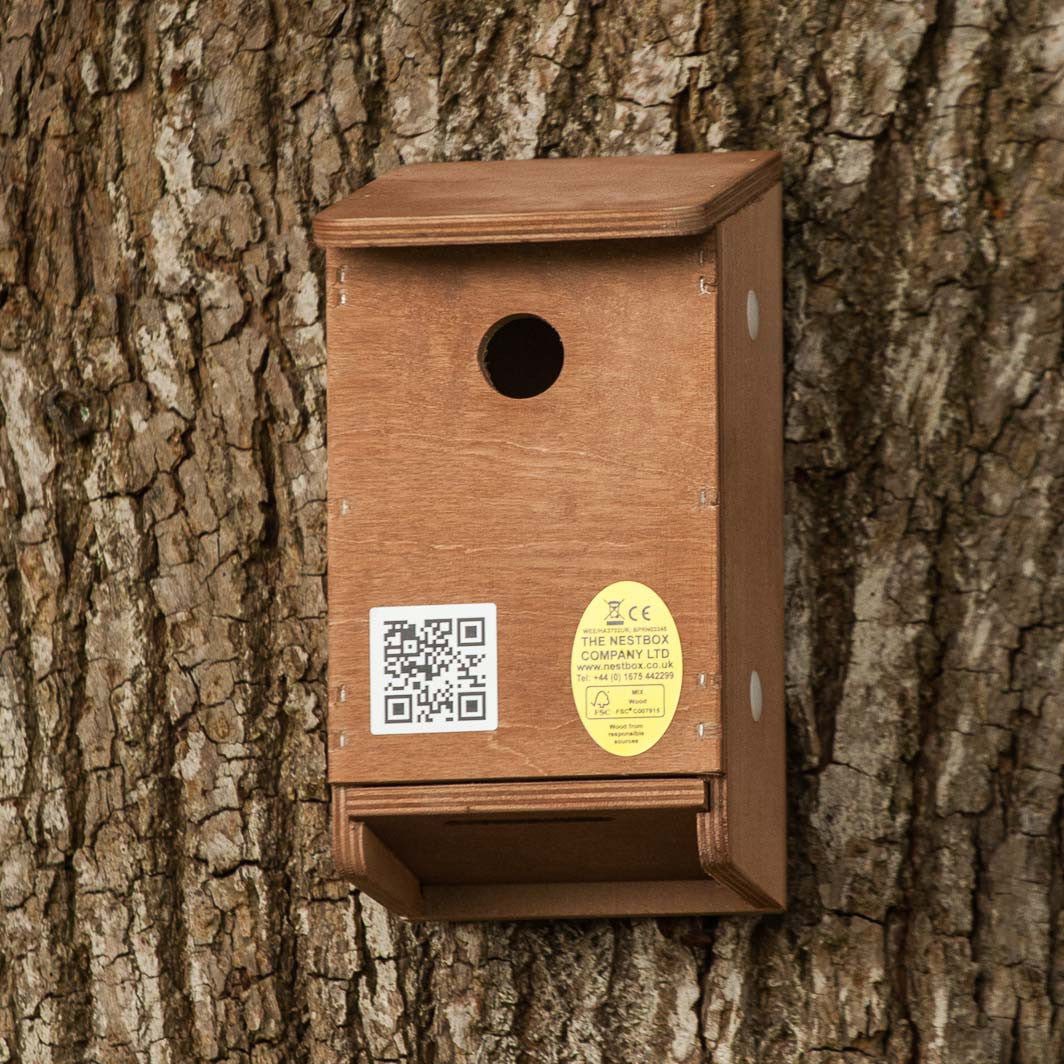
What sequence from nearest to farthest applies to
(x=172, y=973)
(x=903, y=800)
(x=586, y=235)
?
(x=586, y=235), (x=903, y=800), (x=172, y=973)

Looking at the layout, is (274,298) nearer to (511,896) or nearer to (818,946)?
(511,896)

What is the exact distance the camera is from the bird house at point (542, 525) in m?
2.68

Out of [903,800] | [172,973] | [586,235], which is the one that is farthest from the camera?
[172,973]

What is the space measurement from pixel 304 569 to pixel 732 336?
84cm

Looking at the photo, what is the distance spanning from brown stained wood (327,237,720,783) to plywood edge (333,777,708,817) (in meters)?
0.02

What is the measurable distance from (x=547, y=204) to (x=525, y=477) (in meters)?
0.35

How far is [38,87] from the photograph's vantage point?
3.46 metres

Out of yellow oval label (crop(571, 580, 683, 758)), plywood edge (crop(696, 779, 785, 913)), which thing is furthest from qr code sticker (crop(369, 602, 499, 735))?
plywood edge (crop(696, 779, 785, 913))

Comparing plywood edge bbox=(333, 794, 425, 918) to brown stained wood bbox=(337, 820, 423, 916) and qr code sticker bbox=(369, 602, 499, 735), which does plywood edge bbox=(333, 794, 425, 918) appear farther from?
qr code sticker bbox=(369, 602, 499, 735)

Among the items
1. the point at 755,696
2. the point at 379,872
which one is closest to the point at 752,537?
the point at 755,696

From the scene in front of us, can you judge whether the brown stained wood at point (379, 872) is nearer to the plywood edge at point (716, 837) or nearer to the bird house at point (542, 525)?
the bird house at point (542, 525)

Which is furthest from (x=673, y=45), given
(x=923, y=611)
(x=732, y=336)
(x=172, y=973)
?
(x=172, y=973)

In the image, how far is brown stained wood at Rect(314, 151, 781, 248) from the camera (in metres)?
2.67

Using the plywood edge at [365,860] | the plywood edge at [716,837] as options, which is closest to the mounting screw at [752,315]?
the plywood edge at [716,837]
